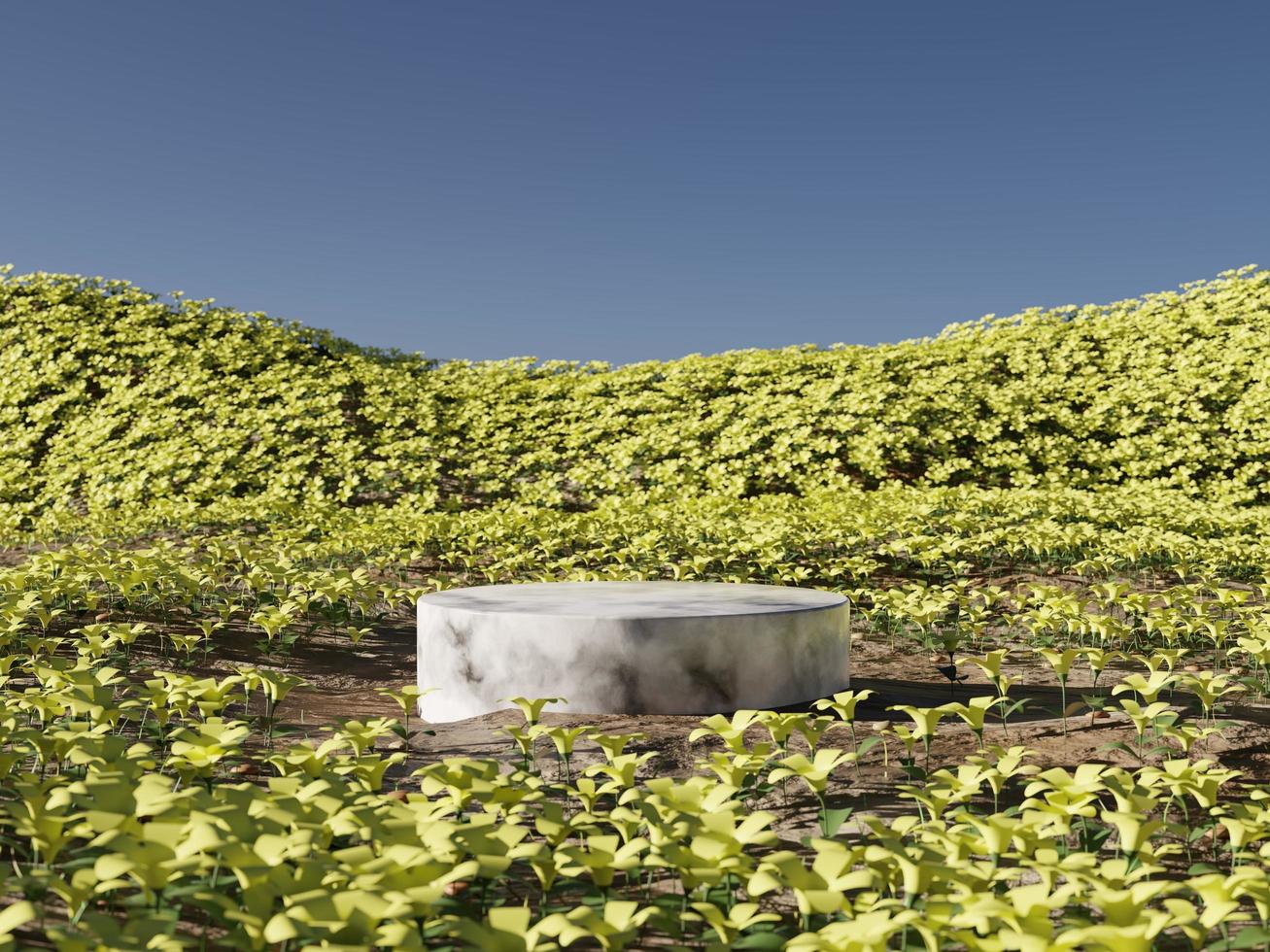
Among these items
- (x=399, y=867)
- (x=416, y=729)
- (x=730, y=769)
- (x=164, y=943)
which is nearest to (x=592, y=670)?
(x=416, y=729)

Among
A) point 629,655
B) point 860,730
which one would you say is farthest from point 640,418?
point 860,730

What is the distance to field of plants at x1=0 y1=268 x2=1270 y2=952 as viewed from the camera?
212cm

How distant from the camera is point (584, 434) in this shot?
13.3 metres

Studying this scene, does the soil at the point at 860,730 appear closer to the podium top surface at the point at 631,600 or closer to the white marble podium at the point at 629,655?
the white marble podium at the point at 629,655

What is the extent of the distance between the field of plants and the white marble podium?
0.56 ft

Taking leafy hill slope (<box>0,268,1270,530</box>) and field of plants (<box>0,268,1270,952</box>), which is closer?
field of plants (<box>0,268,1270,952</box>)

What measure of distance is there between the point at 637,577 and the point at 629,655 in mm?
3149

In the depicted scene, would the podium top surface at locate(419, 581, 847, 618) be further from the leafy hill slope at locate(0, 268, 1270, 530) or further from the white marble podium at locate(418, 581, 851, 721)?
the leafy hill slope at locate(0, 268, 1270, 530)

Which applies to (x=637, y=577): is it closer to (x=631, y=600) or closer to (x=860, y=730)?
(x=631, y=600)

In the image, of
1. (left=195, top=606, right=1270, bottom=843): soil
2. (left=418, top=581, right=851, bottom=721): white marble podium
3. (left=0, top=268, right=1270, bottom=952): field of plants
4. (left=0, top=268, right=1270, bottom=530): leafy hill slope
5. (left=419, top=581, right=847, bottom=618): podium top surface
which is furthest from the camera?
(left=0, top=268, right=1270, bottom=530): leafy hill slope

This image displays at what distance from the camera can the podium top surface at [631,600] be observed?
4.44 m

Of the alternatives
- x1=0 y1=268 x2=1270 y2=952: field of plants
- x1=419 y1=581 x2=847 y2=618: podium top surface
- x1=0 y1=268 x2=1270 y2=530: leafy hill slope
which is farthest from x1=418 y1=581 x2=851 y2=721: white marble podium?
x1=0 y1=268 x2=1270 y2=530: leafy hill slope

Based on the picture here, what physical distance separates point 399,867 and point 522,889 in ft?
2.63

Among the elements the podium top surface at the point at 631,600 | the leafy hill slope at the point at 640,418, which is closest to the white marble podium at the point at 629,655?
the podium top surface at the point at 631,600
